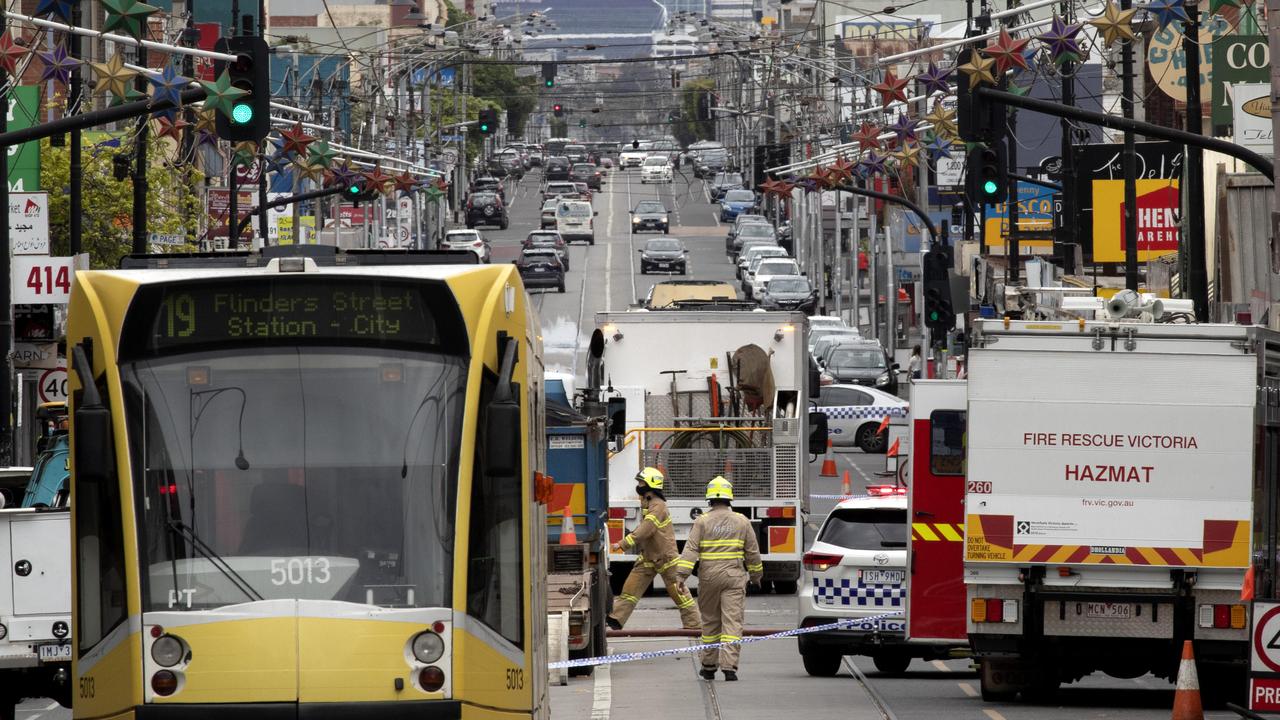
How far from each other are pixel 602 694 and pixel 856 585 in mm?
2743

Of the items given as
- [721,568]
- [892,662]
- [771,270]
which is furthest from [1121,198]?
[771,270]

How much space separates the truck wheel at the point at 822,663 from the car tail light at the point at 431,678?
9.33 meters

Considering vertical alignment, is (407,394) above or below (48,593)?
above

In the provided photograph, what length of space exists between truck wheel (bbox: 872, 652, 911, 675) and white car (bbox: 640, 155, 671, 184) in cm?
12974

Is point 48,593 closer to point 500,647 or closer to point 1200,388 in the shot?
point 500,647

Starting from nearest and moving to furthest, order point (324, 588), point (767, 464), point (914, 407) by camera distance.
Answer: point (324, 588) → point (914, 407) → point (767, 464)

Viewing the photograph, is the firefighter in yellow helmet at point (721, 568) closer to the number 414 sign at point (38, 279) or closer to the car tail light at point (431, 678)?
the car tail light at point (431, 678)

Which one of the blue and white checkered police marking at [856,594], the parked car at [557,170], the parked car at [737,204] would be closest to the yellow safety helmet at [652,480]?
the blue and white checkered police marking at [856,594]

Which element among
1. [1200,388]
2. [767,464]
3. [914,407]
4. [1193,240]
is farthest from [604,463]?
[1193,240]

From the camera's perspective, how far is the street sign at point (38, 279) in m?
27.3

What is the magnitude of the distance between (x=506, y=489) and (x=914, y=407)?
726 cm

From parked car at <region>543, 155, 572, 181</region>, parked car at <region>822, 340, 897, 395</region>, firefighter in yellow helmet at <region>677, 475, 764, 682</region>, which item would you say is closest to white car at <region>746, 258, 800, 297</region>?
parked car at <region>822, 340, 897, 395</region>

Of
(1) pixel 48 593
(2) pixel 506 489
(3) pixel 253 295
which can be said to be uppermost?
(3) pixel 253 295

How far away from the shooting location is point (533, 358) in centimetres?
1184
